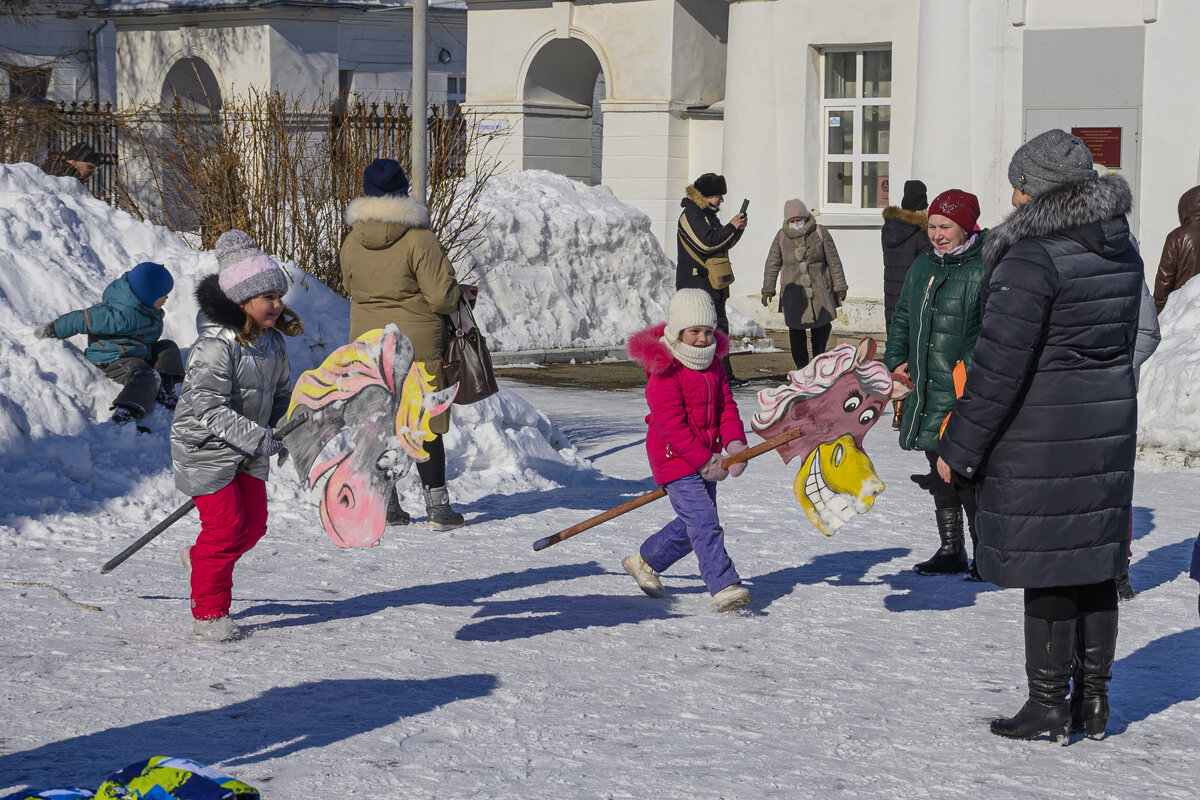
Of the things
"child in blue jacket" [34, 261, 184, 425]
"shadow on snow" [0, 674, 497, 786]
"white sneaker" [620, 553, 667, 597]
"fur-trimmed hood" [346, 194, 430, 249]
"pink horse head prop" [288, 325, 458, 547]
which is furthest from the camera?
"child in blue jacket" [34, 261, 184, 425]

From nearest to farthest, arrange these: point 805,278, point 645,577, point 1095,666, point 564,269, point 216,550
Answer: point 1095,666
point 216,550
point 645,577
point 805,278
point 564,269

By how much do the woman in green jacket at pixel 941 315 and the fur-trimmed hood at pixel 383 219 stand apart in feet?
7.43

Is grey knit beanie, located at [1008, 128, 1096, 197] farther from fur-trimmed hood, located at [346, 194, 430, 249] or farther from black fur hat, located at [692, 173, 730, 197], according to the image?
black fur hat, located at [692, 173, 730, 197]

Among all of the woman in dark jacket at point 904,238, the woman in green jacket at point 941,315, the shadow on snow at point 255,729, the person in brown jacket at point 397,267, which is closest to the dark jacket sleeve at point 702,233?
the woman in dark jacket at point 904,238

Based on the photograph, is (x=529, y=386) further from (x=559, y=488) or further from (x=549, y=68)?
(x=549, y=68)

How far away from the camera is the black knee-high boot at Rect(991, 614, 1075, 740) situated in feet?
15.8

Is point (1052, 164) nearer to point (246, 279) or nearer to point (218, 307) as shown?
point (246, 279)

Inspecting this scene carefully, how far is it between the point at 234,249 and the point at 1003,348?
312 cm

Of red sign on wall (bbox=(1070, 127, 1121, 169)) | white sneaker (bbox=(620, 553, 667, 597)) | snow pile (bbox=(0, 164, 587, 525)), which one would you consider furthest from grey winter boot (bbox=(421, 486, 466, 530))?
red sign on wall (bbox=(1070, 127, 1121, 169))

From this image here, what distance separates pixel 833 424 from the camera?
21.1ft

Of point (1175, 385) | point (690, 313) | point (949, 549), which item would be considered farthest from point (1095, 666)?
point (1175, 385)

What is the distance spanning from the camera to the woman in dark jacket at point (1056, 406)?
15.4 feet

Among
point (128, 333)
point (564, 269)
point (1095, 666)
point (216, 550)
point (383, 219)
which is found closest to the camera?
point (1095, 666)

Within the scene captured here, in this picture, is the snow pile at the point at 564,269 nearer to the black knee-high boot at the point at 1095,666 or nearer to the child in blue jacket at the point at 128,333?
the child in blue jacket at the point at 128,333
